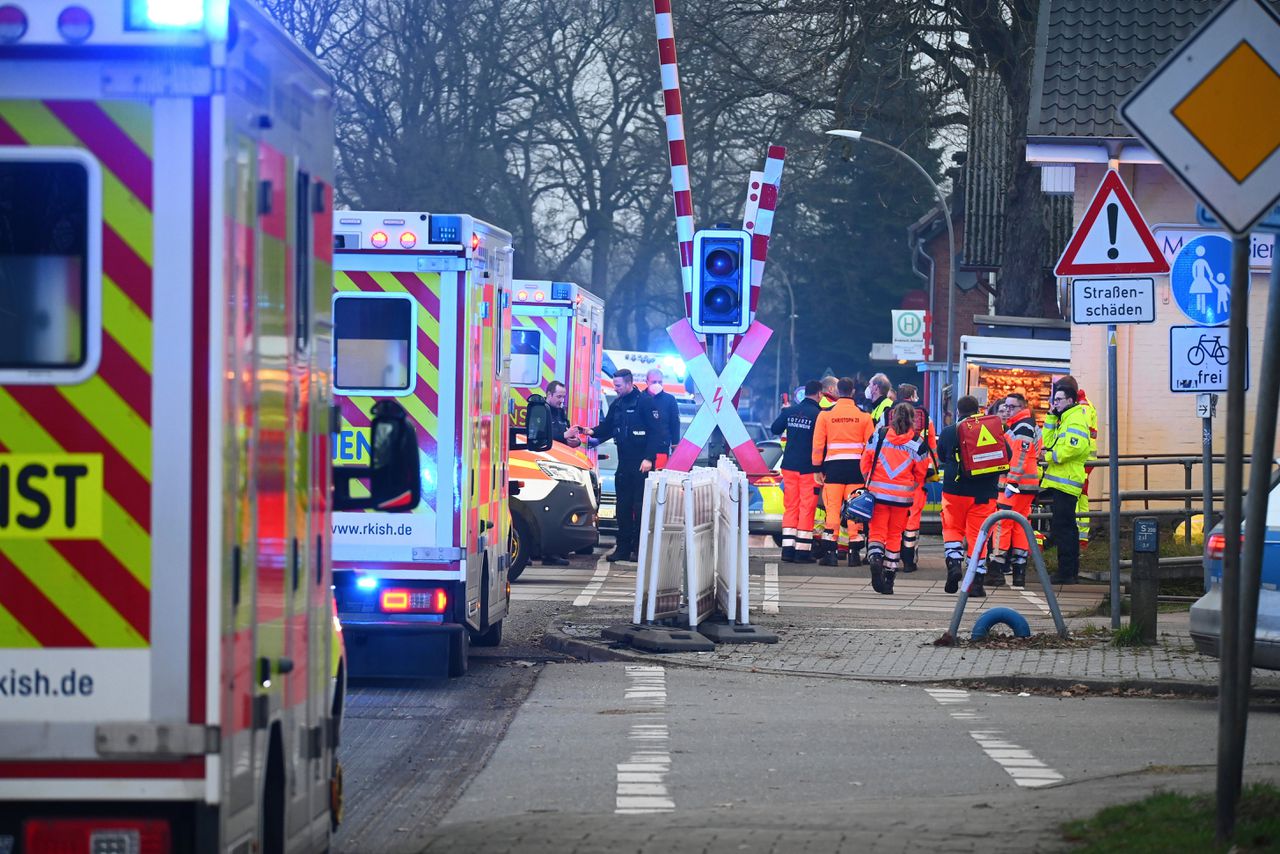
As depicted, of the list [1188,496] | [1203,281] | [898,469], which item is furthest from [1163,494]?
[1203,281]

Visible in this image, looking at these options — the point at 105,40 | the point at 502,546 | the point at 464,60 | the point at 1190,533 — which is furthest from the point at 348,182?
the point at 105,40

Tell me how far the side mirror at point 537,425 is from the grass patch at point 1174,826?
6960mm

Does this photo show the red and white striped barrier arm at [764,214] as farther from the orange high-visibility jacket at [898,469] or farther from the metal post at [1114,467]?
the orange high-visibility jacket at [898,469]

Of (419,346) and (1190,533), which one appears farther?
(1190,533)

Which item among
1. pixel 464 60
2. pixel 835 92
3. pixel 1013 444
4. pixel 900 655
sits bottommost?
pixel 900 655

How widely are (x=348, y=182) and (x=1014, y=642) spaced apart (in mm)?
36855

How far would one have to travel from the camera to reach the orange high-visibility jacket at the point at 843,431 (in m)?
22.5

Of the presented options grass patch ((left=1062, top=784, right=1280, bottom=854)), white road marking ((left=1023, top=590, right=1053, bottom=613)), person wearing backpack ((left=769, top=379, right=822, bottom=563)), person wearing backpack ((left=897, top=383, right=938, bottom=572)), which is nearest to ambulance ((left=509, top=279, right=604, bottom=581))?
person wearing backpack ((left=769, top=379, right=822, bottom=563))

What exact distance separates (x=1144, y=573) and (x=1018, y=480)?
19.9 ft

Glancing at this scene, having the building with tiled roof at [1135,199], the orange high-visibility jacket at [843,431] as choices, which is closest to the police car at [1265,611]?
the orange high-visibility jacket at [843,431]

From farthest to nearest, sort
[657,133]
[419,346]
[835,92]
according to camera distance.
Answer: [657,133]
[835,92]
[419,346]

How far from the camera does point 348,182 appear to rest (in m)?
49.5

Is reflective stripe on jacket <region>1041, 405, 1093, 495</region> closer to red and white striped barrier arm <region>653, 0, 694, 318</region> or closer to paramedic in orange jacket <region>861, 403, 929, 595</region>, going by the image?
paramedic in orange jacket <region>861, 403, 929, 595</region>

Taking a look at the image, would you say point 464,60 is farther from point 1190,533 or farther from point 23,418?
point 23,418
